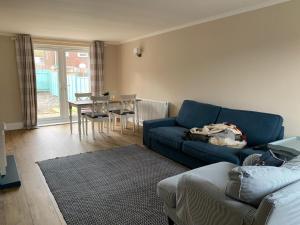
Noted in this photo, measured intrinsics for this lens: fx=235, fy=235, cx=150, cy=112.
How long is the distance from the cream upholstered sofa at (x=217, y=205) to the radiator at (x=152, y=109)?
3048mm

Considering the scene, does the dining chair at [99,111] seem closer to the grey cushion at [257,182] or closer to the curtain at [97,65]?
the curtain at [97,65]

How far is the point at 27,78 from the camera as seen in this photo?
5504mm

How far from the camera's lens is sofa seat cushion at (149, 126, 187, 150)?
3.44 meters

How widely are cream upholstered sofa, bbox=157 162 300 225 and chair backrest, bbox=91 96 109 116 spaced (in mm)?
3236

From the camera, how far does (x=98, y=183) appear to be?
2891 mm

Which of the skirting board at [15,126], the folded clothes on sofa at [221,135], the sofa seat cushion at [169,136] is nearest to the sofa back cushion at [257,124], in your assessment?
the folded clothes on sofa at [221,135]

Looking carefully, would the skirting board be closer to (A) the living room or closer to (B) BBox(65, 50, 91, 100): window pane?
(A) the living room

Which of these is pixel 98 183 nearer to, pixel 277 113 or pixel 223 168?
pixel 223 168

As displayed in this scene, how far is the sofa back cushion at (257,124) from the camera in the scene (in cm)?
291

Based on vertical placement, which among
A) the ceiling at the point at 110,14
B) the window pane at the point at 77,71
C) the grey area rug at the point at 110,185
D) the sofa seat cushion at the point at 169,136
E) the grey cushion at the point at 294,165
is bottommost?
the grey area rug at the point at 110,185

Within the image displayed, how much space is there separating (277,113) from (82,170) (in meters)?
2.75

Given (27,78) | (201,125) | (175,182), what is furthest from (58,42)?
(175,182)

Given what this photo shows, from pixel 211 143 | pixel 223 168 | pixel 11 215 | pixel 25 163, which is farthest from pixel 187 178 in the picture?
pixel 25 163

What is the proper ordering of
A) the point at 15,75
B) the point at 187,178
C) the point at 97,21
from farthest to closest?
the point at 15,75
the point at 97,21
the point at 187,178
